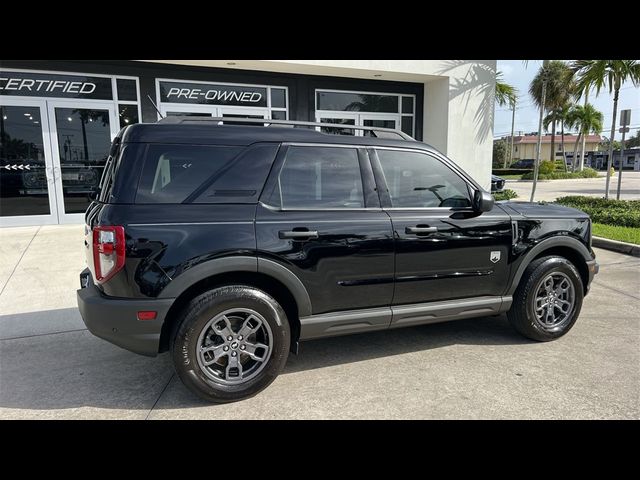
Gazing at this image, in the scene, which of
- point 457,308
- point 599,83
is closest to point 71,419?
point 457,308

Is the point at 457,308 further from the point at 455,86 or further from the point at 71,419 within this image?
the point at 455,86

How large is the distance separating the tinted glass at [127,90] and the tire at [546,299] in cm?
947

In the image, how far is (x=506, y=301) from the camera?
391 cm

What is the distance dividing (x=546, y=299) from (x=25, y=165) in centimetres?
1033

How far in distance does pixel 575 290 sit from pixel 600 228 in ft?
20.4

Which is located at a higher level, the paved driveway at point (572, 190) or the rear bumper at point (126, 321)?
the rear bumper at point (126, 321)

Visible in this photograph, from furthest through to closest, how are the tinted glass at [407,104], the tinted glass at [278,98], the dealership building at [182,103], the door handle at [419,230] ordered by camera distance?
the tinted glass at [407,104] < the tinted glass at [278,98] < the dealership building at [182,103] < the door handle at [419,230]

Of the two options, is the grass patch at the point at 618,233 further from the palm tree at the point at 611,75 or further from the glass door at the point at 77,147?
the glass door at the point at 77,147

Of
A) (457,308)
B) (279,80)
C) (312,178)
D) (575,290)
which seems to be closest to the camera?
(312,178)

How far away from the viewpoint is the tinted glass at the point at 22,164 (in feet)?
30.4

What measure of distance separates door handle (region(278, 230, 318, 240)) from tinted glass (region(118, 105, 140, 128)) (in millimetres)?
8453

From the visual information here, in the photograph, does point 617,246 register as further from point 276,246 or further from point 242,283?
point 242,283

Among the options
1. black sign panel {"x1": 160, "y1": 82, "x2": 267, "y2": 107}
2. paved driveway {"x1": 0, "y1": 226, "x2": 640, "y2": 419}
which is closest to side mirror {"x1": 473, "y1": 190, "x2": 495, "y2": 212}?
paved driveway {"x1": 0, "y1": 226, "x2": 640, "y2": 419}

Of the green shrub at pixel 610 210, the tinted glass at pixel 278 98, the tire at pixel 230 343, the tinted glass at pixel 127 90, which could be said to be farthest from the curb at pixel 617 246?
the tinted glass at pixel 127 90
